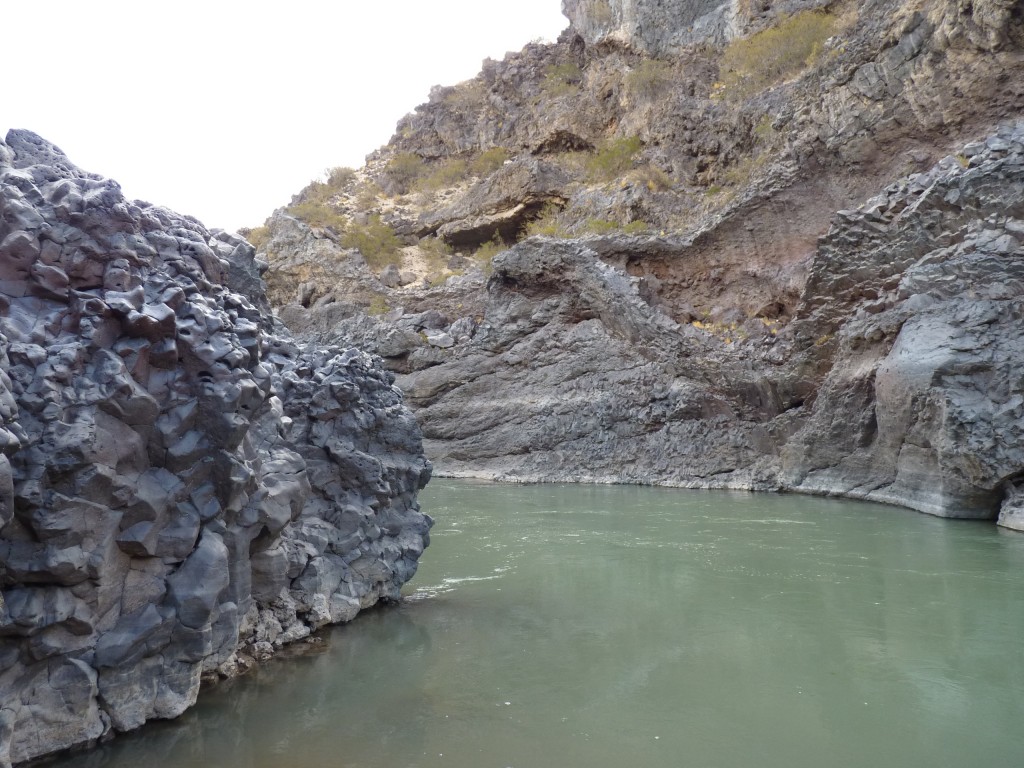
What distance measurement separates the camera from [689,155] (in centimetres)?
2236

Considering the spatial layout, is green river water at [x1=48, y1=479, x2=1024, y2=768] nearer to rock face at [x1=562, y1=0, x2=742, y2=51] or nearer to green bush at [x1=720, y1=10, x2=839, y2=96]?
green bush at [x1=720, y1=10, x2=839, y2=96]

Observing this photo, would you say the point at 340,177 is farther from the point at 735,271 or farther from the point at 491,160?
the point at 735,271

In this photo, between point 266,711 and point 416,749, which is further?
point 266,711

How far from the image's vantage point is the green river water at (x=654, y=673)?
3197 mm

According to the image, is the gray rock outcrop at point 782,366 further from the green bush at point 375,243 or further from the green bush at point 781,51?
the green bush at point 781,51

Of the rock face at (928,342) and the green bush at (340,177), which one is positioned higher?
the green bush at (340,177)

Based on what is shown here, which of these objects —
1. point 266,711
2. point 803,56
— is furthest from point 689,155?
point 266,711

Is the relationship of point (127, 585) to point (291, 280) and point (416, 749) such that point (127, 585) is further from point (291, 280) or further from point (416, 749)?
point (291, 280)

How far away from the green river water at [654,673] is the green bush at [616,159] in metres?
19.3

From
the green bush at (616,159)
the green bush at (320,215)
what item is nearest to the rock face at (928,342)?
the green bush at (616,159)

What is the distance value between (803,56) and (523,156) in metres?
11.9

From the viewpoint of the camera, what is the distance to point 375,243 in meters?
28.4

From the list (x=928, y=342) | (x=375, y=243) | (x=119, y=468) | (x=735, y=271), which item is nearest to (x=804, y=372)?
(x=928, y=342)

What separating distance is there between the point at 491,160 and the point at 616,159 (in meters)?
7.92
